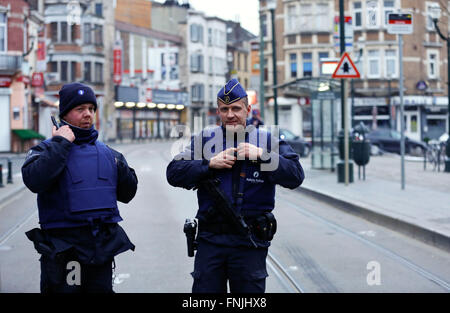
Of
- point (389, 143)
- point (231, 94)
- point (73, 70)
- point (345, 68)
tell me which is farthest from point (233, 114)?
point (73, 70)

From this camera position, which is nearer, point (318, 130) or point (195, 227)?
point (195, 227)

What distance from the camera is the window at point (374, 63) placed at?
1773 inches

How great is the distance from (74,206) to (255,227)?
1036 millimetres

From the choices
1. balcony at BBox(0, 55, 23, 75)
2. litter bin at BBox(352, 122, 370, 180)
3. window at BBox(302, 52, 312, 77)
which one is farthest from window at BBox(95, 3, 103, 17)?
litter bin at BBox(352, 122, 370, 180)

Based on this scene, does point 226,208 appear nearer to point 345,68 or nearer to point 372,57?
point 345,68

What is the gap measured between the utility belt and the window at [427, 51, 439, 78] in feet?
148

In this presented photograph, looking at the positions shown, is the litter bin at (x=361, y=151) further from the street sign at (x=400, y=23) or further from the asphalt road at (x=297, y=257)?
the asphalt road at (x=297, y=257)

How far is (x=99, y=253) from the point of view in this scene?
3.52 meters

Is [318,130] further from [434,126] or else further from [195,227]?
[434,126]

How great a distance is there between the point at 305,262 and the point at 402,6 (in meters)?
40.2

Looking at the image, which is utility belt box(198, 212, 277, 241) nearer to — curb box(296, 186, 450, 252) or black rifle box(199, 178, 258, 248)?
black rifle box(199, 178, 258, 248)

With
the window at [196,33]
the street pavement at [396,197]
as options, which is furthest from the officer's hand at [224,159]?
the window at [196,33]

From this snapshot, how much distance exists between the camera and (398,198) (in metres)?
12.7

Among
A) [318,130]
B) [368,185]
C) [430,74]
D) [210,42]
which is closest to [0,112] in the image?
[318,130]
